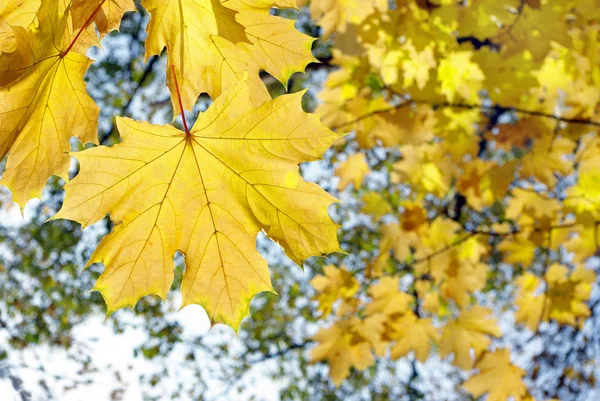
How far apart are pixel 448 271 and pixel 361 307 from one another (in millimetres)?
661

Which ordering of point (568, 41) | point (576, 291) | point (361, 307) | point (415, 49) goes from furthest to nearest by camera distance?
point (361, 307)
point (576, 291)
point (415, 49)
point (568, 41)

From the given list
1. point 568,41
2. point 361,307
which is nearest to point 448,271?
point 361,307

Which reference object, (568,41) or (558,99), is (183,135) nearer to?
(568,41)

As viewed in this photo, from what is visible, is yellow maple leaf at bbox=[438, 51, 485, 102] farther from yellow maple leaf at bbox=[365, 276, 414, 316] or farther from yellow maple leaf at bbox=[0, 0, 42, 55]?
yellow maple leaf at bbox=[0, 0, 42, 55]

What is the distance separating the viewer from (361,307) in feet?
11.7

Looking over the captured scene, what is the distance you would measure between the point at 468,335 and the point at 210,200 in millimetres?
2404

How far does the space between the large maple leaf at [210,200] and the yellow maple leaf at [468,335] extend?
2.26 m

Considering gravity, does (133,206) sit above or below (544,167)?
above

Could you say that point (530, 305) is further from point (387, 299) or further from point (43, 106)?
point (43, 106)

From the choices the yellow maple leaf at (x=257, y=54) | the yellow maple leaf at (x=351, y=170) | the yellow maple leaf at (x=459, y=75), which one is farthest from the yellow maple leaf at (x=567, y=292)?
the yellow maple leaf at (x=257, y=54)

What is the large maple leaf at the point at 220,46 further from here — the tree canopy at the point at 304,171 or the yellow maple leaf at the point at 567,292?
the yellow maple leaf at the point at 567,292

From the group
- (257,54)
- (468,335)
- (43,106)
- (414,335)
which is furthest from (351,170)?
(43,106)

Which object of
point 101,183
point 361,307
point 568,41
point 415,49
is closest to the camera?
point 101,183

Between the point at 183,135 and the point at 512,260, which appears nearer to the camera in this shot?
the point at 183,135
